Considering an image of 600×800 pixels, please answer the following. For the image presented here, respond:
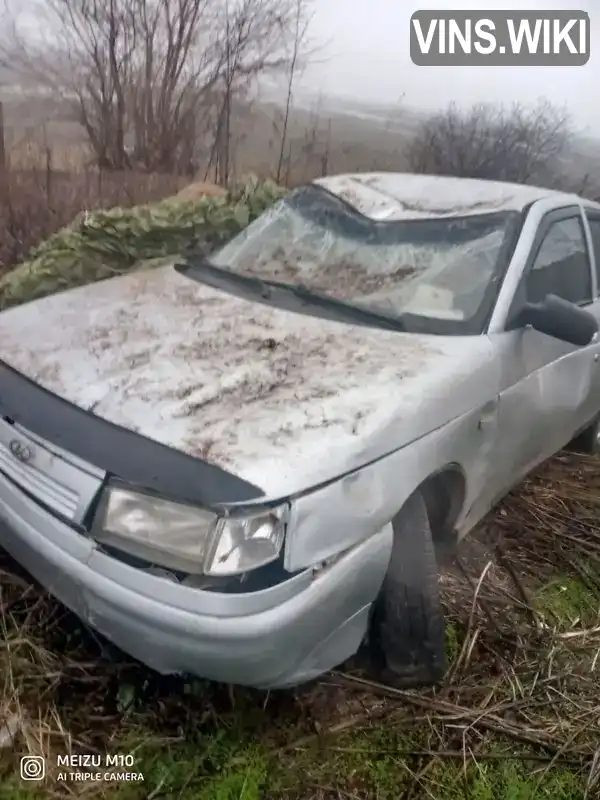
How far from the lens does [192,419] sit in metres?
1.89

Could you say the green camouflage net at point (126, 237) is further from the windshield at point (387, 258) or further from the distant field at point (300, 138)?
the windshield at point (387, 258)

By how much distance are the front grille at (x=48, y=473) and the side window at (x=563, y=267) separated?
5.57 ft

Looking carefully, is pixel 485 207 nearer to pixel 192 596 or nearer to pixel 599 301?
pixel 599 301

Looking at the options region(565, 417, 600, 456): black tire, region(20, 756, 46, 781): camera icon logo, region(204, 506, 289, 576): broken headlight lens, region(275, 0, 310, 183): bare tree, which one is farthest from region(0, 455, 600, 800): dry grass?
region(275, 0, 310, 183): bare tree

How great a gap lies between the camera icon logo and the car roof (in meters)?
2.17

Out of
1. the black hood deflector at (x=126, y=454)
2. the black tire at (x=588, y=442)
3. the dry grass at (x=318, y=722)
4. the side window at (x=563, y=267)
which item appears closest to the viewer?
the black hood deflector at (x=126, y=454)

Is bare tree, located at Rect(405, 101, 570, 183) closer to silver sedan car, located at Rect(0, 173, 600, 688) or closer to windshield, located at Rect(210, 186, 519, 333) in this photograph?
silver sedan car, located at Rect(0, 173, 600, 688)

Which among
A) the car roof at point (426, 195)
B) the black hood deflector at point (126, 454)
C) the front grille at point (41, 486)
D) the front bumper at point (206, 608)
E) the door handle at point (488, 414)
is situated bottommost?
the front bumper at point (206, 608)

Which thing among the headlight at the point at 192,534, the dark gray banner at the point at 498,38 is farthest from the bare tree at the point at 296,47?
the headlight at the point at 192,534

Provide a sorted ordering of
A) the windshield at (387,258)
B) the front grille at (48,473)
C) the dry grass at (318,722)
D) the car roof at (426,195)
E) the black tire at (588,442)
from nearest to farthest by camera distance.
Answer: the front grille at (48,473), the dry grass at (318,722), the windshield at (387,258), the car roof at (426,195), the black tire at (588,442)

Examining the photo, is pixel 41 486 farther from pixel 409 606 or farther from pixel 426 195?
pixel 426 195

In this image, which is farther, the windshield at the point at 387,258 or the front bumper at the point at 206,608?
the windshield at the point at 387,258

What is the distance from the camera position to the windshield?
101 inches

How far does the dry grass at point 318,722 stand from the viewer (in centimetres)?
195
